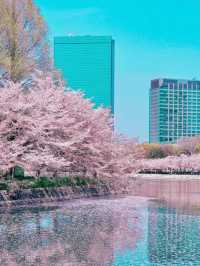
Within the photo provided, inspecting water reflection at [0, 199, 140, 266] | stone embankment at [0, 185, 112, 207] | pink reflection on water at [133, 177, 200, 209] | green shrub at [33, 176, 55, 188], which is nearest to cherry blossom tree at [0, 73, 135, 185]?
green shrub at [33, 176, 55, 188]

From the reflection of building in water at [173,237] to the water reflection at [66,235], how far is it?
2.18ft

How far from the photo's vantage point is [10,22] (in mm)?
39844

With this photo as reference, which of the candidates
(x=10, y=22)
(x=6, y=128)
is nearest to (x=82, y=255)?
(x=6, y=128)

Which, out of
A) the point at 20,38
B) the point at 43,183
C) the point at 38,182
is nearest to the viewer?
the point at 38,182

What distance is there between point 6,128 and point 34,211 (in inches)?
256

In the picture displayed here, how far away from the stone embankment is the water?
6.96 ft

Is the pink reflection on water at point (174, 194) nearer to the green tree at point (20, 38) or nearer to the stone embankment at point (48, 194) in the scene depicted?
the stone embankment at point (48, 194)

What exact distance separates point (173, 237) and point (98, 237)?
7.59ft

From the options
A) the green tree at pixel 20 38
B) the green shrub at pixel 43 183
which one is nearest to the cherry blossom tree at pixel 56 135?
the green shrub at pixel 43 183

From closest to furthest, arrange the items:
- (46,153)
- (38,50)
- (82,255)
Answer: (82,255) < (46,153) < (38,50)

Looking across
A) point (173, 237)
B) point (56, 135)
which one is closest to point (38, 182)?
point (56, 135)

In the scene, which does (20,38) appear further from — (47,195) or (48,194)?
(47,195)

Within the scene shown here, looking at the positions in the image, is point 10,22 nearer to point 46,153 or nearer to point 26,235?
point 46,153

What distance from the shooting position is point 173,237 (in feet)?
55.6
